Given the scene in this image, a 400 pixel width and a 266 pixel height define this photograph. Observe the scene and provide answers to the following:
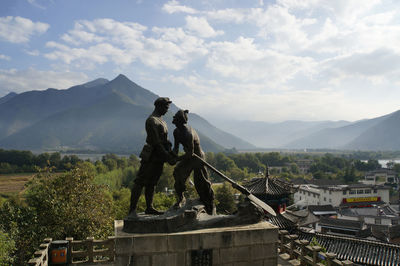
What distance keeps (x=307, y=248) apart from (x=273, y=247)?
264cm

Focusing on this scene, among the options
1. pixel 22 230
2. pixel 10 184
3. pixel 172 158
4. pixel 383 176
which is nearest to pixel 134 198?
pixel 172 158

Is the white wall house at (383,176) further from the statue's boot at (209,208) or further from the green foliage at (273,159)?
the statue's boot at (209,208)

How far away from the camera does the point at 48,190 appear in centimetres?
1526

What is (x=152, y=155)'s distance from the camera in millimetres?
7285

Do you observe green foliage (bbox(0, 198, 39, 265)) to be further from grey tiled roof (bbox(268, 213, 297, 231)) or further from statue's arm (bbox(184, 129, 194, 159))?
grey tiled roof (bbox(268, 213, 297, 231))

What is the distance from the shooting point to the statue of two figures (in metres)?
7.13

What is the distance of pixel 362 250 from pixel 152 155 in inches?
679

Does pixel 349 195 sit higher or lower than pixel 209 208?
lower

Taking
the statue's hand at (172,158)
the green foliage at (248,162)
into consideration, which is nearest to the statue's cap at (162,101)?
the statue's hand at (172,158)

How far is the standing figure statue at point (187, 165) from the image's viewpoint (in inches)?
290

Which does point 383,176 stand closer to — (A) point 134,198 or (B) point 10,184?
(A) point 134,198

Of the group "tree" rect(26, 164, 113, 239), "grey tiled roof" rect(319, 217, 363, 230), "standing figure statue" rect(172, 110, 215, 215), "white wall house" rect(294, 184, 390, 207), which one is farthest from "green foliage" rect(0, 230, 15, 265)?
"white wall house" rect(294, 184, 390, 207)

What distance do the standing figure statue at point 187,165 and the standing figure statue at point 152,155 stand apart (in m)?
0.36

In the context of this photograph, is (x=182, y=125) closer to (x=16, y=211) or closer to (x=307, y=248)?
(x=307, y=248)
